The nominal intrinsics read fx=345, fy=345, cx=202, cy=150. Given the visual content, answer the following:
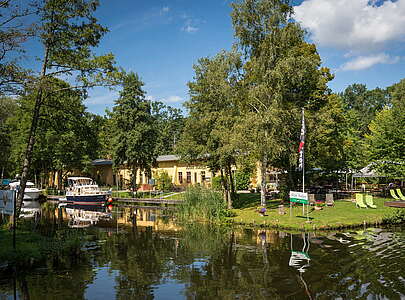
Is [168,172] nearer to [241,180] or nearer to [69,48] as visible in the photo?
[241,180]

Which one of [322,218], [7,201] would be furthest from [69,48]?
[322,218]

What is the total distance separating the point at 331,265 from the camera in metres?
11.7

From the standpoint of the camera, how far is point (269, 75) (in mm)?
21406

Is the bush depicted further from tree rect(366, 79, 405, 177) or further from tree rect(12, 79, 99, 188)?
tree rect(12, 79, 99, 188)

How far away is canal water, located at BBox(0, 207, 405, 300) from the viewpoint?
9453 millimetres

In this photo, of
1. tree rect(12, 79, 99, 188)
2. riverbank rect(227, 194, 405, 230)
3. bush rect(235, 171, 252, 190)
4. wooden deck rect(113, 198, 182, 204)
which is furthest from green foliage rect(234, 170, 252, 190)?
tree rect(12, 79, 99, 188)

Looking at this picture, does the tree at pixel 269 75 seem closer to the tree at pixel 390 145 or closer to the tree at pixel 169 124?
the tree at pixel 390 145

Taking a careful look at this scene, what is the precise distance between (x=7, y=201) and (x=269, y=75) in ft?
51.5

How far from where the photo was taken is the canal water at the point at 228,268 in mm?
9453

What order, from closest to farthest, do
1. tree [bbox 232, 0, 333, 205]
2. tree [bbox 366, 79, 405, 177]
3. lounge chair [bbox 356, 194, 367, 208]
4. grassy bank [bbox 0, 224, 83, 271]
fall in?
grassy bank [bbox 0, 224, 83, 271] → tree [bbox 232, 0, 333, 205] → lounge chair [bbox 356, 194, 367, 208] → tree [bbox 366, 79, 405, 177]

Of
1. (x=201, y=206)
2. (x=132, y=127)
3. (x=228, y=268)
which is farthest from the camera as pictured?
(x=132, y=127)

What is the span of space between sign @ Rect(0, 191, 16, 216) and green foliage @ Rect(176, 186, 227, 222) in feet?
41.8

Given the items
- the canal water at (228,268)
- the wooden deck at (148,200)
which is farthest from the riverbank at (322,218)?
the wooden deck at (148,200)

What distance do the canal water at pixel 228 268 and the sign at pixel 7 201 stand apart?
2381 mm
